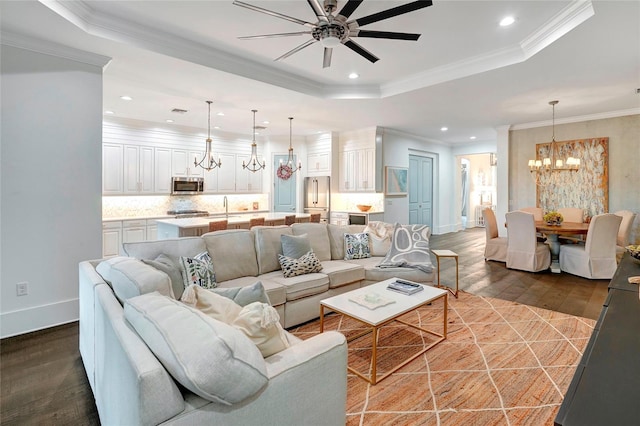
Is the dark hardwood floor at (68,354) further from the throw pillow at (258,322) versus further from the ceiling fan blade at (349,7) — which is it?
the ceiling fan blade at (349,7)

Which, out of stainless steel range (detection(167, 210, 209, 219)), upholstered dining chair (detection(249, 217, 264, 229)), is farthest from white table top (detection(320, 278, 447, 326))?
stainless steel range (detection(167, 210, 209, 219))

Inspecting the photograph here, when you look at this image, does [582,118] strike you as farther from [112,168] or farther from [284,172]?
[112,168]

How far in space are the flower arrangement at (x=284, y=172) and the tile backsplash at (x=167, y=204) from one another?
752 mm

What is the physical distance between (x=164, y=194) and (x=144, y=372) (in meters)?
6.68

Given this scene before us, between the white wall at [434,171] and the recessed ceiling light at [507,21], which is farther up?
the recessed ceiling light at [507,21]

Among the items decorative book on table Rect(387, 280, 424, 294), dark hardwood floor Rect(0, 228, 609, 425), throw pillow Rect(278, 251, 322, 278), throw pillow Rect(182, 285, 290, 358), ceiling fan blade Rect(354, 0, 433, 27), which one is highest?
ceiling fan blade Rect(354, 0, 433, 27)

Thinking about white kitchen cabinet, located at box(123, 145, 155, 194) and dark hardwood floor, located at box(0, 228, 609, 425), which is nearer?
dark hardwood floor, located at box(0, 228, 609, 425)

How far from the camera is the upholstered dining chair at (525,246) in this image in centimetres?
521

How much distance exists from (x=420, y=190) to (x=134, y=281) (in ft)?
27.5

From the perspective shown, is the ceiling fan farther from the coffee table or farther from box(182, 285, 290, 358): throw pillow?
the coffee table

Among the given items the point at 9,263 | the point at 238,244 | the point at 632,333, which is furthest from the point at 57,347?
the point at 632,333

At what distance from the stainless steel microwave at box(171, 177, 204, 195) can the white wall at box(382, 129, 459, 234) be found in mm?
4294

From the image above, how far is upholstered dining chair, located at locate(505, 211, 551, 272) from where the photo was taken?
5215 mm

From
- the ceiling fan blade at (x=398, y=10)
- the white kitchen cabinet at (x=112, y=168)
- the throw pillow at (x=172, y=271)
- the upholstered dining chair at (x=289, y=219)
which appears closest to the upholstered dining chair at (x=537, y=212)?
the upholstered dining chair at (x=289, y=219)
